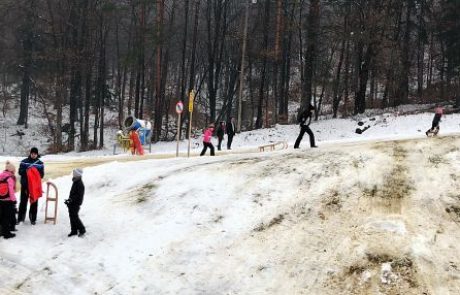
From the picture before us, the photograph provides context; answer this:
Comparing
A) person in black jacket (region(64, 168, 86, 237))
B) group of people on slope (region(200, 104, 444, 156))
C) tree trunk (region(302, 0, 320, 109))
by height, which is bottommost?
person in black jacket (region(64, 168, 86, 237))

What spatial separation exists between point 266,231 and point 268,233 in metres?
0.08

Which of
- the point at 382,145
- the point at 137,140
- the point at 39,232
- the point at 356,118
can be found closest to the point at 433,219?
the point at 382,145

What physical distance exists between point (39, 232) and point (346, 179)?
6.81 metres

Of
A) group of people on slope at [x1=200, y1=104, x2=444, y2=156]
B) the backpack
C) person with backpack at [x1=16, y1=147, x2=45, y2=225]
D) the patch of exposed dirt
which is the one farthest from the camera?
group of people on slope at [x1=200, y1=104, x2=444, y2=156]

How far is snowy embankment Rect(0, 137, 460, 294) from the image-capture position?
8.77 m

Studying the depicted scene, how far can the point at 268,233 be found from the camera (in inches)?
399

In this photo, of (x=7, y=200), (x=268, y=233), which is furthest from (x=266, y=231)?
(x=7, y=200)

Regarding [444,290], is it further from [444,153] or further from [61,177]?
[61,177]

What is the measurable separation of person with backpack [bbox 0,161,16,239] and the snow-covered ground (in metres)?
0.25

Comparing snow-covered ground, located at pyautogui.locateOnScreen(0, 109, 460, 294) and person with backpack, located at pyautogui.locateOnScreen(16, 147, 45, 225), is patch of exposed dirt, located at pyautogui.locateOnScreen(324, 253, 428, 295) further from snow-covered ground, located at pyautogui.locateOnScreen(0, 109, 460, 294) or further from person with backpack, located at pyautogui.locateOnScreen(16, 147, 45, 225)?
person with backpack, located at pyautogui.locateOnScreen(16, 147, 45, 225)

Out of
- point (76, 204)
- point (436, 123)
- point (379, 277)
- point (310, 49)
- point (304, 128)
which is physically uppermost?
point (310, 49)

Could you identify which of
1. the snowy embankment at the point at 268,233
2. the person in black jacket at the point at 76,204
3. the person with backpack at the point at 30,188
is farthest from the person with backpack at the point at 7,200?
the person in black jacket at the point at 76,204

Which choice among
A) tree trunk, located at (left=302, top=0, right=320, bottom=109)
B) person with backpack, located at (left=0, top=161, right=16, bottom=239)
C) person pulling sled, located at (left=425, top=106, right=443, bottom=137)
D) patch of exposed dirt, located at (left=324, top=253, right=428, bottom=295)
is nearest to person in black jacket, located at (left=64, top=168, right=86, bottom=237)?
person with backpack, located at (left=0, top=161, right=16, bottom=239)

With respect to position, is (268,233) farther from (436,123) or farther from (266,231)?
(436,123)
